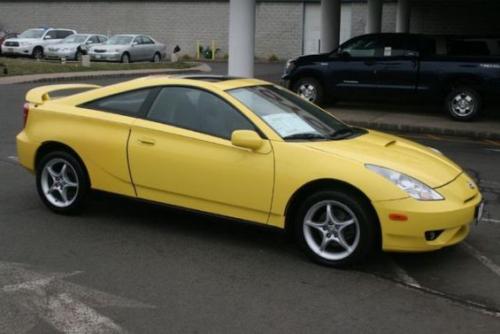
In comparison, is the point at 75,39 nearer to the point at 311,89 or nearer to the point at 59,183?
the point at 311,89

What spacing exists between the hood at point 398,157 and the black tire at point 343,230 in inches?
13.3

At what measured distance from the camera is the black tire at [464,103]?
13953 mm

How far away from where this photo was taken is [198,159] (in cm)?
562

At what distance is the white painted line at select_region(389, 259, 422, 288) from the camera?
4.98 m

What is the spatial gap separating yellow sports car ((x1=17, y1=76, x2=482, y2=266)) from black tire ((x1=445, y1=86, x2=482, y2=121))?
8.54 m

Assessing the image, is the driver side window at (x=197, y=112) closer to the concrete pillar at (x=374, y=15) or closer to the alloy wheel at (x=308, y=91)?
the alloy wheel at (x=308, y=91)

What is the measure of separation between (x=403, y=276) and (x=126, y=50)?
2974 cm

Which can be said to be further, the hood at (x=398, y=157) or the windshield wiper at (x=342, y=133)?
the windshield wiper at (x=342, y=133)

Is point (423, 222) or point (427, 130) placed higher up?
point (423, 222)

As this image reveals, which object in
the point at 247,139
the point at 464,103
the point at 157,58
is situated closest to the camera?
the point at 247,139

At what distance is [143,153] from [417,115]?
33.8ft

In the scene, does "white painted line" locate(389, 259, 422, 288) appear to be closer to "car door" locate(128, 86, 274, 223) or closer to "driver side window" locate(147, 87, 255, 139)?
"car door" locate(128, 86, 274, 223)

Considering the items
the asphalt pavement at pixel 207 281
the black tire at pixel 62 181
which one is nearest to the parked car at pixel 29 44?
the asphalt pavement at pixel 207 281

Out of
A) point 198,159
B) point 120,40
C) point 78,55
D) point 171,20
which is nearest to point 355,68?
point 198,159
